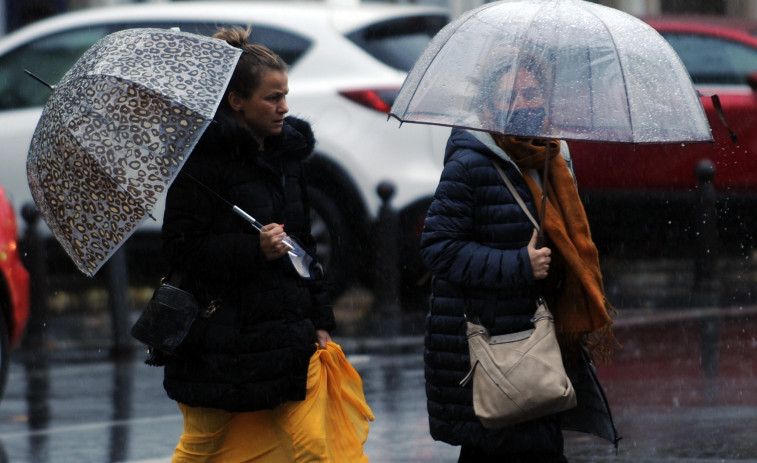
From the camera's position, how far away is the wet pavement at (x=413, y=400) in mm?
6859

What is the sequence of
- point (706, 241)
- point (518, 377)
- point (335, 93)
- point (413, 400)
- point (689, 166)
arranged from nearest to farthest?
1. point (518, 377)
2. point (413, 400)
3. point (335, 93)
4. point (706, 241)
5. point (689, 166)

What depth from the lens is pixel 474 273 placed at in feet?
15.3

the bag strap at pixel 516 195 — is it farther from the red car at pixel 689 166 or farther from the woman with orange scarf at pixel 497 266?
the red car at pixel 689 166

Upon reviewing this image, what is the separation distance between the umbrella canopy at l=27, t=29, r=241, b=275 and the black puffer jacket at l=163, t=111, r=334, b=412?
Answer: 0.21 meters

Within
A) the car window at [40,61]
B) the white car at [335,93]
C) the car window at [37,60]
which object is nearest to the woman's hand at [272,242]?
the white car at [335,93]

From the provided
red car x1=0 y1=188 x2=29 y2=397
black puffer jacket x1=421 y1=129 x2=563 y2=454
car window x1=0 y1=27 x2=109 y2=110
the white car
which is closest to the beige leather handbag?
black puffer jacket x1=421 y1=129 x2=563 y2=454

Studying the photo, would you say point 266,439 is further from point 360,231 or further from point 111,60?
point 360,231

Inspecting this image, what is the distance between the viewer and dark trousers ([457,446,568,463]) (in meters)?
4.76

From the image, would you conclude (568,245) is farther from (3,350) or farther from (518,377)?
(3,350)

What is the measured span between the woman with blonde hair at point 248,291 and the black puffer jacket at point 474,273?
40 centimetres

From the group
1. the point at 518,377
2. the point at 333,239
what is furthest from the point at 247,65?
the point at 333,239

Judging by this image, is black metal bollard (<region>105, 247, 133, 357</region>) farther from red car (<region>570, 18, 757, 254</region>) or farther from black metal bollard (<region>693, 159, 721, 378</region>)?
black metal bollard (<region>693, 159, 721, 378</region>)

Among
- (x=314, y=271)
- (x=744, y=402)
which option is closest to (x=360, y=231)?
(x=744, y=402)

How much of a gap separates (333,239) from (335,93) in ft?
3.27
